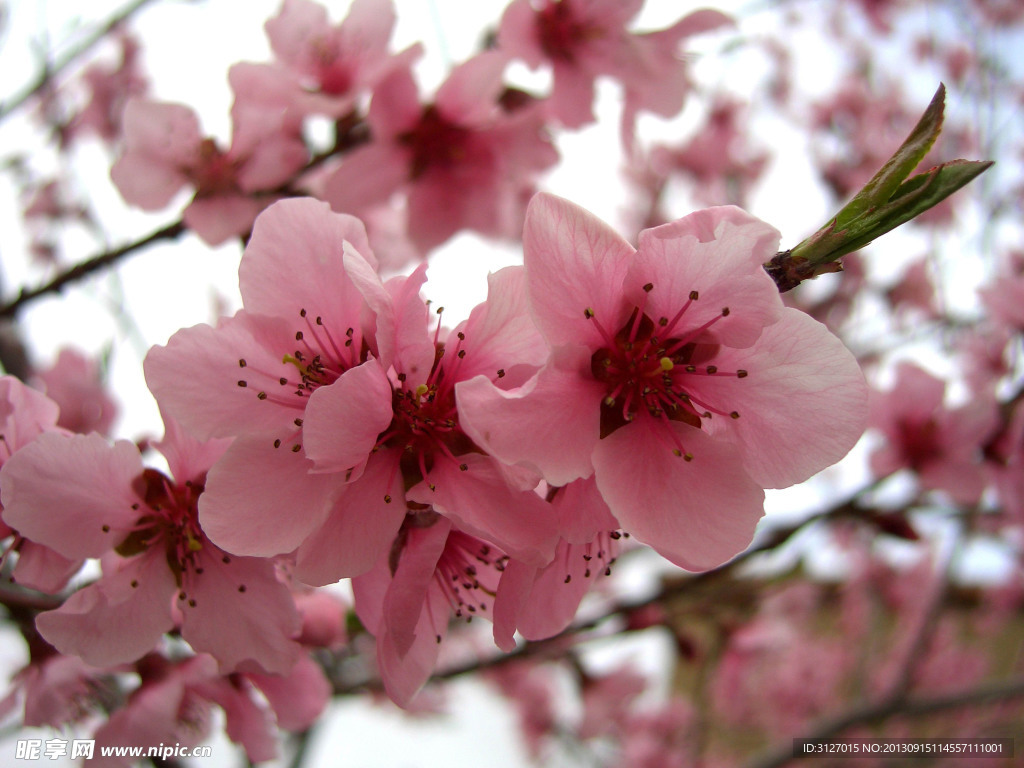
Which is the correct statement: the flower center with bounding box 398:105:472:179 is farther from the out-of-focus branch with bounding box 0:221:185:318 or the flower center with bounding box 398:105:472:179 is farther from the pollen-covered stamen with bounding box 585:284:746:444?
the pollen-covered stamen with bounding box 585:284:746:444

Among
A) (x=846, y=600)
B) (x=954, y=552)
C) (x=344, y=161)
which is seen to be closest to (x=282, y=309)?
(x=344, y=161)

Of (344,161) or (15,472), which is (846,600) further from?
(15,472)

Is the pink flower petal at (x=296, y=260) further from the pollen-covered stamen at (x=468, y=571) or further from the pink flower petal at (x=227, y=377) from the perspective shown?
the pollen-covered stamen at (x=468, y=571)

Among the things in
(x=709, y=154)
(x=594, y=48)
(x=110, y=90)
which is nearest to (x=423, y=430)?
(x=594, y=48)

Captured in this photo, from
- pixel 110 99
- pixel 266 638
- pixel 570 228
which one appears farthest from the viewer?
pixel 110 99

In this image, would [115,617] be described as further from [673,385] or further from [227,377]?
[673,385]

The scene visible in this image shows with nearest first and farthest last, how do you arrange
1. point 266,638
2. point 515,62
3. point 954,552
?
point 266,638 → point 515,62 → point 954,552

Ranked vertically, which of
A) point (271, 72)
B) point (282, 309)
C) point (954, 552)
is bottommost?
point (954, 552)

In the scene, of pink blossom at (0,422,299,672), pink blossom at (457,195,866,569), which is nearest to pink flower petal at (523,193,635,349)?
pink blossom at (457,195,866,569)
